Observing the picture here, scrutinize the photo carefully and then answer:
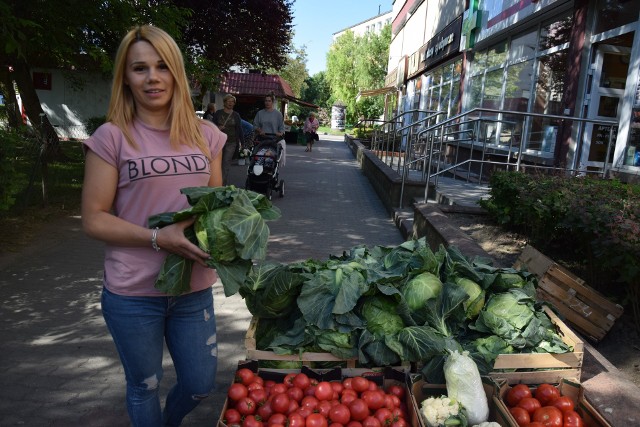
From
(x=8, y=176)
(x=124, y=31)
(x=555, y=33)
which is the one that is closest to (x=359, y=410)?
(x=8, y=176)

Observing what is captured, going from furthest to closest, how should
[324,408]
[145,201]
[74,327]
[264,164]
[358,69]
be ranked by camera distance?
[358,69], [264,164], [74,327], [324,408], [145,201]

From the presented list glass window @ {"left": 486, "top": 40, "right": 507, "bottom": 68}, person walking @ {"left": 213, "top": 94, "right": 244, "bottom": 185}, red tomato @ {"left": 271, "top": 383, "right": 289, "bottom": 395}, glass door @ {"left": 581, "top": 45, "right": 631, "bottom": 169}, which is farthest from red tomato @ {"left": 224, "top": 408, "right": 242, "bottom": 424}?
glass window @ {"left": 486, "top": 40, "right": 507, "bottom": 68}

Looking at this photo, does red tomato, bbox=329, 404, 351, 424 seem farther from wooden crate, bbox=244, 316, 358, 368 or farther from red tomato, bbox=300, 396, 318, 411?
wooden crate, bbox=244, 316, 358, 368

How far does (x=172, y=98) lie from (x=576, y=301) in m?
3.48

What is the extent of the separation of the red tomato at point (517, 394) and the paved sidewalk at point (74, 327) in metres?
1.78

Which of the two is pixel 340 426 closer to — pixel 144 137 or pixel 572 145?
pixel 144 137

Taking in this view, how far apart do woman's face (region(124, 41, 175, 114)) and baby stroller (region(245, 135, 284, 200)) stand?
7981 mm

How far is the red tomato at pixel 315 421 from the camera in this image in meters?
2.40

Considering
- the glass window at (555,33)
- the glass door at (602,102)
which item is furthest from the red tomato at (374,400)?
the glass window at (555,33)

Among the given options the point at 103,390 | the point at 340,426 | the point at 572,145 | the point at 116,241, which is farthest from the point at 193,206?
the point at 572,145

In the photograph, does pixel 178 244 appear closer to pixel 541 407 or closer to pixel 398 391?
pixel 398 391

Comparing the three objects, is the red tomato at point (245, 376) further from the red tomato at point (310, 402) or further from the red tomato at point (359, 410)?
the red tomato at point (359, 410)

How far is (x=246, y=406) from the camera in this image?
2.58m

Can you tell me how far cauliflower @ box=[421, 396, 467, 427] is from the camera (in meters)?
2.45
